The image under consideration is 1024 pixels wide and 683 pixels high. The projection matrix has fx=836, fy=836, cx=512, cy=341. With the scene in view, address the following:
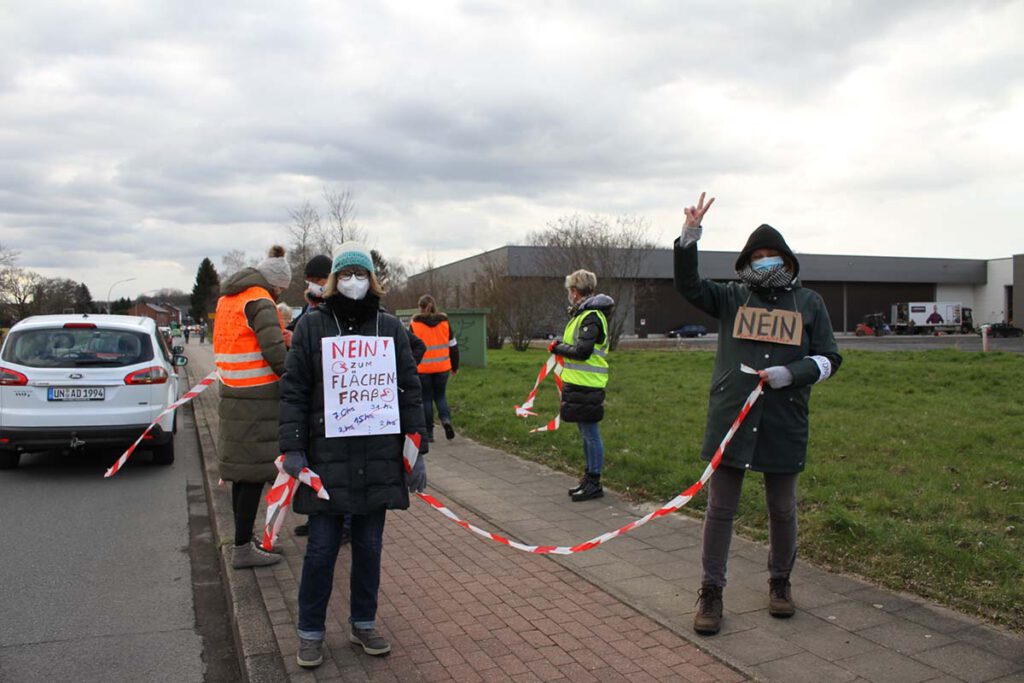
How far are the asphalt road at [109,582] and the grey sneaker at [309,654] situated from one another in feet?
2.01

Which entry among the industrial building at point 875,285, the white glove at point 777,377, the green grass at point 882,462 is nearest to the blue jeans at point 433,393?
the green grass at point 882,462

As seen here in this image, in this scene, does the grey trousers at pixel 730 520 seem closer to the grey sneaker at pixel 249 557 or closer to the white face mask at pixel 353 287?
the white face mask at pixel 353 287

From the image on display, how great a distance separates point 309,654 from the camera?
12.4 ft

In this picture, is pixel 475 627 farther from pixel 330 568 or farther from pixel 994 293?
pixel 994 293

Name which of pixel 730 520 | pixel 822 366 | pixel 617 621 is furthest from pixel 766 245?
pixel 617 621

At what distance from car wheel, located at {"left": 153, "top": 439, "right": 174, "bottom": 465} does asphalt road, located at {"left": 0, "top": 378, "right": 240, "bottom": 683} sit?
60 cm

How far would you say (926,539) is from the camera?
5133mm

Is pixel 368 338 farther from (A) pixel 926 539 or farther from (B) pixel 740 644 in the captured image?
(A) pixel 926 539

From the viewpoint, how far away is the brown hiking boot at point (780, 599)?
13.8 ft

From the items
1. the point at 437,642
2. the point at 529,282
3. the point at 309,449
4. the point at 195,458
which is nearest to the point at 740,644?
the point at 437,642

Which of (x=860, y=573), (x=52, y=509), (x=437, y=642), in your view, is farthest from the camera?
(x=52, y=509)

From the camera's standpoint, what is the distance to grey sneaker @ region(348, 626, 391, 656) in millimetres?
3898

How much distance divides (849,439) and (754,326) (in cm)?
535

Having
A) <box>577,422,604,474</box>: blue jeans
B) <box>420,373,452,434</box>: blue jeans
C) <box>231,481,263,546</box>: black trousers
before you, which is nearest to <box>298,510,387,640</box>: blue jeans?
<box>231,481,263,546</box>: black trousers
